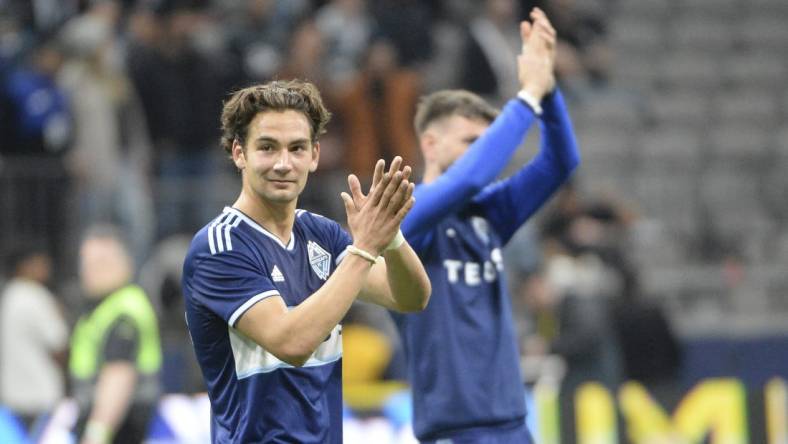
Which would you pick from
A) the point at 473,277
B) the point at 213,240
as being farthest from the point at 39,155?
the point at 213,240

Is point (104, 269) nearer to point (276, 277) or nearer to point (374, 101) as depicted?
point (276, 277)

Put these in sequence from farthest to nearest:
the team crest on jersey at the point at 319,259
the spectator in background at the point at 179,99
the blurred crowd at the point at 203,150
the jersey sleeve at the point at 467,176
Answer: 1. the spectator in background at the point at 179,99
2. the blurred crowd at the point at 203,150
3. the jersey sleeve at the point at 467,176
4. the team crest on jersey at the point at 319,259

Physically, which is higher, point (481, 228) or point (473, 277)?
point (481, 228)

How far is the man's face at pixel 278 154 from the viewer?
472 centimetres

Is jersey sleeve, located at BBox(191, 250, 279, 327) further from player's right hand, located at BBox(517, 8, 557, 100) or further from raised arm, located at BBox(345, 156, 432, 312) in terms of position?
player's right hand, located at BBox(517, 8, 557, 100)

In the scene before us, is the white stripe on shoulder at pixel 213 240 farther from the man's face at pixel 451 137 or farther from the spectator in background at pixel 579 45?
the spectator in background at pixel 579 45

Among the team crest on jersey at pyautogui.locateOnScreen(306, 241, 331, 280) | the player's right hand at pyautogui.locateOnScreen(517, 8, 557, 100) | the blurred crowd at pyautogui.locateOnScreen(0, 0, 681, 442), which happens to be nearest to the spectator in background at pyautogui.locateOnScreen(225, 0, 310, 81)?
the blurred crowd at pyautogui.locateOnScreen(0, 0, 681, 442)

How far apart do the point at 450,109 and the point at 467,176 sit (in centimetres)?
66

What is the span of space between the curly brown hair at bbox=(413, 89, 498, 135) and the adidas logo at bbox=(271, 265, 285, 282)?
2005 mm

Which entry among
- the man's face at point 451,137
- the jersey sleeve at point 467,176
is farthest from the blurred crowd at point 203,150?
the jersey sleeve at point 467,176

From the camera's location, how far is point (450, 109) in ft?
21.7

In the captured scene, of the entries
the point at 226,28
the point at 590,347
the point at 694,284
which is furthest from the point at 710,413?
the point at 226,28

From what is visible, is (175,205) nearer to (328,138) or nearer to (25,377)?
(328,138)

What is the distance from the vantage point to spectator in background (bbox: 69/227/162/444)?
9.03 m
